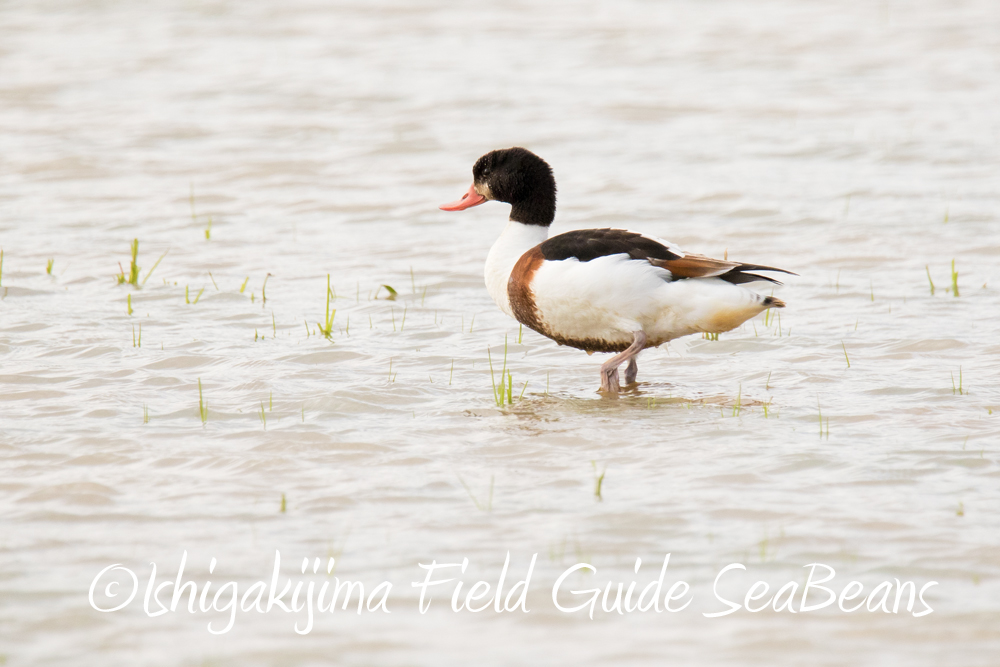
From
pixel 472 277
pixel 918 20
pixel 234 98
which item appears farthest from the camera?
pixel 918 20

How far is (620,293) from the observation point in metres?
6.66

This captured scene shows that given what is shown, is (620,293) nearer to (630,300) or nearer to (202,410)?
(630,300)

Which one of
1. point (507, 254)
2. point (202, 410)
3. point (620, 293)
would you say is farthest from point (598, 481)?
point (507, 254)

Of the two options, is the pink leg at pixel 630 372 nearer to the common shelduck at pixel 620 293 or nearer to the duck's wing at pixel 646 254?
the common shelduck at pixel 620 293

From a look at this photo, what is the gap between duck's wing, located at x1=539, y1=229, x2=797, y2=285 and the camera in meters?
6.65

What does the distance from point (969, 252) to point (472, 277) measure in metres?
3.95

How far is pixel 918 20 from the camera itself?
21.2 metres

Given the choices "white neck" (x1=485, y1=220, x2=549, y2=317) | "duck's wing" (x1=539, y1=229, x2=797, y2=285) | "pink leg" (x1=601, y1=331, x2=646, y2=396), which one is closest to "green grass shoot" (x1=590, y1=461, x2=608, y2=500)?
"pink leg" (x1=601, y1=331, x2=646, y2=396)

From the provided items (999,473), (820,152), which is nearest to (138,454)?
(999,473)

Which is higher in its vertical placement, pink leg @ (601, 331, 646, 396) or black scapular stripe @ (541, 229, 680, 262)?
black scapular stripe @ (541, 229, 680, 262)

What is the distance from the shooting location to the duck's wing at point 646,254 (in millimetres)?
6648

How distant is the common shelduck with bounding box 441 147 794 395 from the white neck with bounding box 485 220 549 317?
12mm

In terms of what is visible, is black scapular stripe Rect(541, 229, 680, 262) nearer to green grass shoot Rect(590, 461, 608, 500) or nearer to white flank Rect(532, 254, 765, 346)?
white flank Rect(532, 254, 765, 346)

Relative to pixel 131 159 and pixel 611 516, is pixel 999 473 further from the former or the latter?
pixel 131 159
